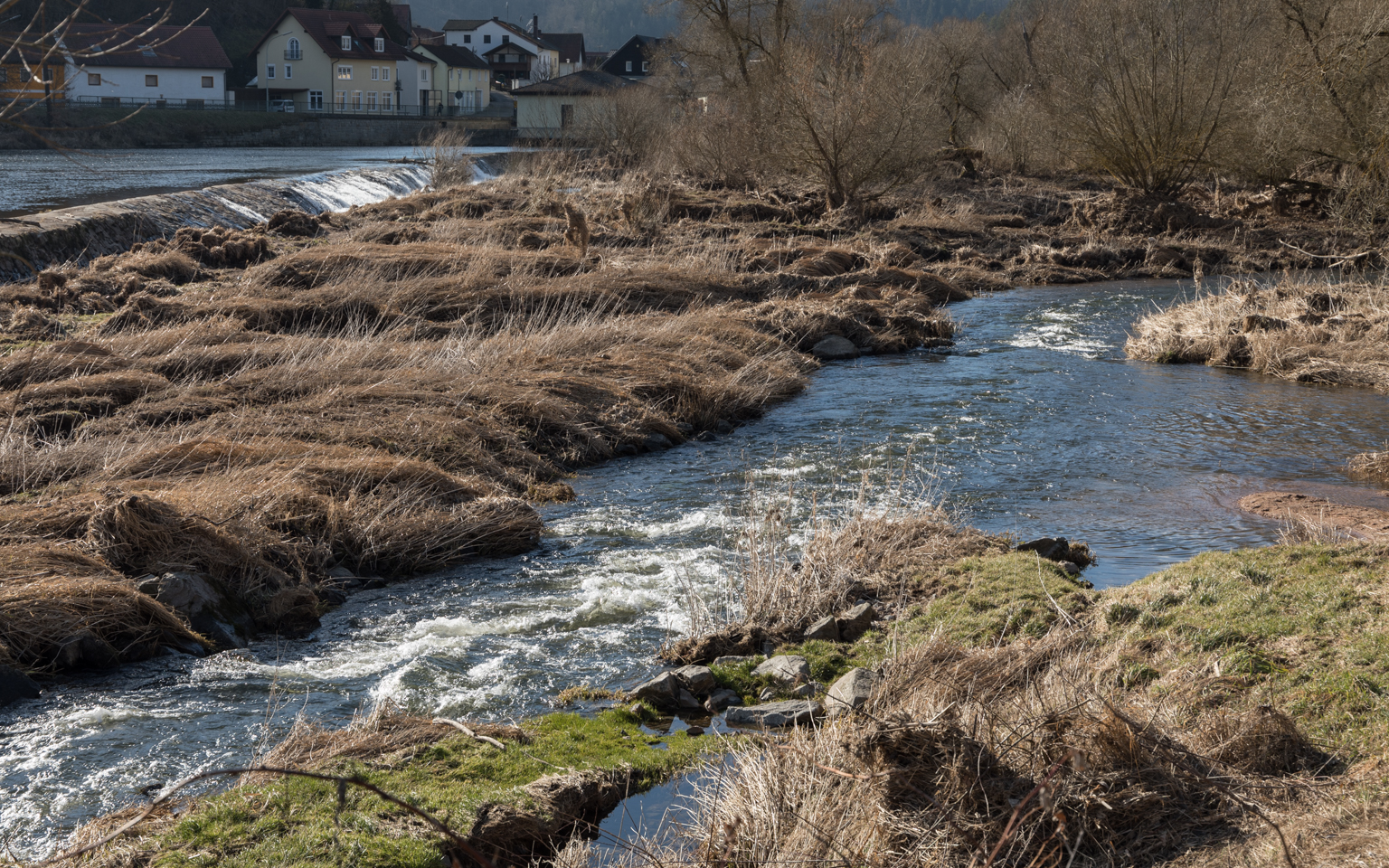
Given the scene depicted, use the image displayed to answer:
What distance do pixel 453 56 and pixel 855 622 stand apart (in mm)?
87222

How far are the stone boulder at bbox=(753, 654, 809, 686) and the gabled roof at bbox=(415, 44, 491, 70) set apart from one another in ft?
277

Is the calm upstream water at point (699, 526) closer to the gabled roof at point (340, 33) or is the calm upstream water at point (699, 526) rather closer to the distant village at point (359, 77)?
the distant village at point (359, 77)

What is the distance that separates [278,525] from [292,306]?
7.11 metres

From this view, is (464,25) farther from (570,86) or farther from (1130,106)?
(1130,106)

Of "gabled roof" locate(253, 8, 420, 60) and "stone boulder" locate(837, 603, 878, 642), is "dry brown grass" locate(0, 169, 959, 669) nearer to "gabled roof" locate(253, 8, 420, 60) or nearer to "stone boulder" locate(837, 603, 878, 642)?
"stone boulder" locate(837, 603, 878, 642)

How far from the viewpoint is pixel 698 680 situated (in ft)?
19.1

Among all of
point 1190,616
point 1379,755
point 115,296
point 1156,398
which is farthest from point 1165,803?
point 115,296

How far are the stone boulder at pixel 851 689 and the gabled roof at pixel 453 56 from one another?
279 ft

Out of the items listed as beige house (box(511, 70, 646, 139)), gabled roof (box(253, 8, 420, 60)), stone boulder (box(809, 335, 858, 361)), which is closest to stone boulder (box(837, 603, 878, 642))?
stone boulder (box(809, 335, 858, 361))

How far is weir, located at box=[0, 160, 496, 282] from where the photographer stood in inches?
696

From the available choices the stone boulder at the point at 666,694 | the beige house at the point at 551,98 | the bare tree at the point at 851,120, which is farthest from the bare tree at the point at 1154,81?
the beige house at the point at 551,98

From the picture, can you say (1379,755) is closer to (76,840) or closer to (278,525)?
(76,840)

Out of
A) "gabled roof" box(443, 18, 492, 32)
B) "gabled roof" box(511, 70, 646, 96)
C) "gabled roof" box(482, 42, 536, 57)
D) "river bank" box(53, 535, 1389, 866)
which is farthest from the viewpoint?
"gabled roof" box(443, 18, 492, 32)

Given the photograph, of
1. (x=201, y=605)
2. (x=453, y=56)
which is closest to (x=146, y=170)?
(x=201, y=605)
